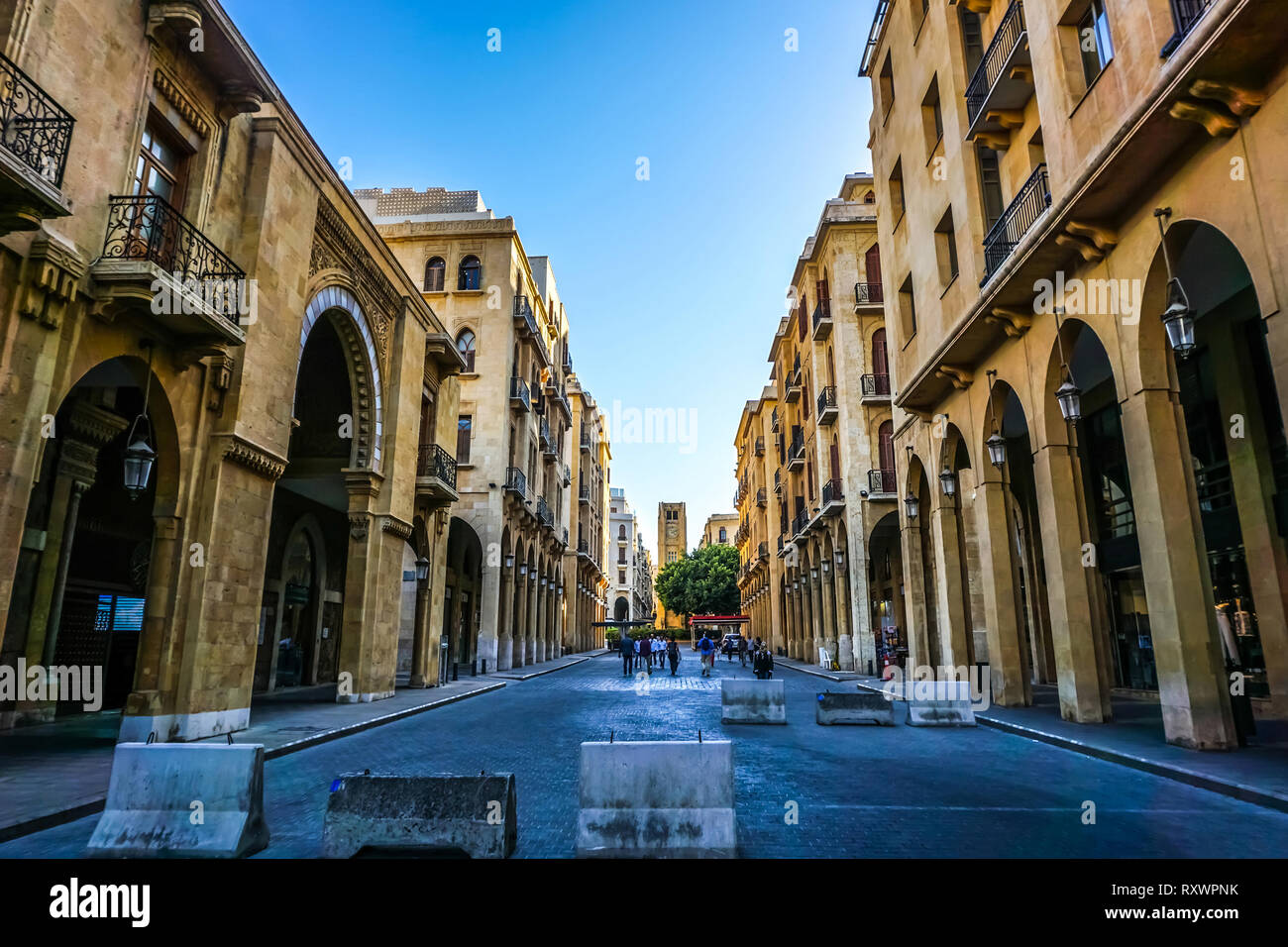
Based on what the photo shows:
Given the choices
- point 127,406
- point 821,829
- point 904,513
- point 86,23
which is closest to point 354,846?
point 821,829

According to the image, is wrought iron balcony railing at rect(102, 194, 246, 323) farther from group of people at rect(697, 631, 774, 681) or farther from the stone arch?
group of people at rect(697, 631, 774, 681)

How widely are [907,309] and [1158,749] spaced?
14.0 meters

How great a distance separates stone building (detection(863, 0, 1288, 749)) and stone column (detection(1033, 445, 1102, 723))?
4 cm

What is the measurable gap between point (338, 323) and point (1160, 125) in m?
14.9

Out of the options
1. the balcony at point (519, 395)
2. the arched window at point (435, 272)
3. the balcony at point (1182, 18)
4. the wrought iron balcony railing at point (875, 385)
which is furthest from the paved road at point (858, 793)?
the arched window at point (435, 272)

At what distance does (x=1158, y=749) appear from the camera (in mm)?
9109

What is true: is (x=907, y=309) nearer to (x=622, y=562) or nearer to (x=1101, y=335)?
(x=1101, y=335)

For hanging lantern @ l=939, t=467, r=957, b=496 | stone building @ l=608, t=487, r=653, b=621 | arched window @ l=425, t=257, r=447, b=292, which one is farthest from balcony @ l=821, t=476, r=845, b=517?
stone building @ l=608, t=487, r=653, b=621

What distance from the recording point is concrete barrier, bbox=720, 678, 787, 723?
13.1 metres

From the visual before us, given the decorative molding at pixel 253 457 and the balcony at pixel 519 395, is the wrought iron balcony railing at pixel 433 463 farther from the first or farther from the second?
the balcony at pixel 519 395
